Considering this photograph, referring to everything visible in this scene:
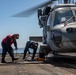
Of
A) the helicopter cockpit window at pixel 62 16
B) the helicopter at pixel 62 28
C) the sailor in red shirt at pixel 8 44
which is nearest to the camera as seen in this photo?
the helicopter at pixel 62 28

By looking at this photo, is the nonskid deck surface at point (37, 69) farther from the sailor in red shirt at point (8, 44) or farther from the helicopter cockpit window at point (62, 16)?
the sailor in red shirt at point (8, 44)

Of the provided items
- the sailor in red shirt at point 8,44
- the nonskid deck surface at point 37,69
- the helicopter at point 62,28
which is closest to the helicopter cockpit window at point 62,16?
the helicopter at point 62,28

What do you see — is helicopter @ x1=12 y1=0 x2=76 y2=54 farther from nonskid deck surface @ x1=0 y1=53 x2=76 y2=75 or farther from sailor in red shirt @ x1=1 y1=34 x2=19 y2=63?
sailor in red shirt @ x1=1 y1=34 x2=19 y2=63

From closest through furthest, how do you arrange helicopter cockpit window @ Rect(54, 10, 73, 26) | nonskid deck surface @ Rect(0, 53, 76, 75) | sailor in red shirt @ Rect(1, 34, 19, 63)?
nonskid deck surface @ Rect(0, 53, 76, 75) < helicopter cockpit window @ Rect(54, 10, 73, 26) < sailor in red shirt @ Rect(1, 34, 19, 63)

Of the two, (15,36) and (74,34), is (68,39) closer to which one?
(74,34)

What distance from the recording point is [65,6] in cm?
1595

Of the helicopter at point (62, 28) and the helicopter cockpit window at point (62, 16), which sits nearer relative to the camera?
the helicopter at point (62, 28)

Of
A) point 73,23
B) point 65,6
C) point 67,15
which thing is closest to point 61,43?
point 73,23

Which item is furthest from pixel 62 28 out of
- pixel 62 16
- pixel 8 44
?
pixel 8 44

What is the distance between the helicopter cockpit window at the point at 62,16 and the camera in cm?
1448

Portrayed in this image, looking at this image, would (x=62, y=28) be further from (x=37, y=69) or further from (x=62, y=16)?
(x=37, y=69)

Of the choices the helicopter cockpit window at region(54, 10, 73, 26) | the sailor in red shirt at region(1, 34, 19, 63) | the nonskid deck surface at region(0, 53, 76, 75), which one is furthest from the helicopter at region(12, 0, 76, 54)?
the sailor in red shirt at region(1, 34, 19, 63)

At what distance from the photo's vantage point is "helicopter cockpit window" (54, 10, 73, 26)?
14.5 metres

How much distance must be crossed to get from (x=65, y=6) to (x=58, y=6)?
0.41 m
